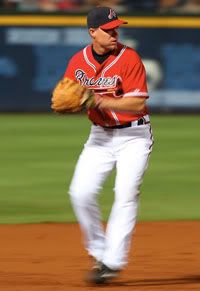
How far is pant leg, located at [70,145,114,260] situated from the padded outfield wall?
477 inches

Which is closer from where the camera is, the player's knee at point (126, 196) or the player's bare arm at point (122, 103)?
the player's bare arm at point (122, 103)

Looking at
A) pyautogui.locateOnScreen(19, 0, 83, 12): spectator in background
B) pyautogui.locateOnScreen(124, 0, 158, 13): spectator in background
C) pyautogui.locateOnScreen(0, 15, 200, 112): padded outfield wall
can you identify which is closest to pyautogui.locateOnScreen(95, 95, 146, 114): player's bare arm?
pyautogui.locateOnScreen(0, 15, 200, 112): padded outfield wall

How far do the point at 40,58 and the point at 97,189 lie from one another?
12.3m

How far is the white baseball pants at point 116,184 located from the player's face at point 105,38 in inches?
21.9

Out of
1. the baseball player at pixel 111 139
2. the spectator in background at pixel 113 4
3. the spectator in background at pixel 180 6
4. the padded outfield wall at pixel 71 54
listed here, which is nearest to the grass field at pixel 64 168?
the padded outfield wall at pixel 71 54

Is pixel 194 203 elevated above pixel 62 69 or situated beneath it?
situated beneath

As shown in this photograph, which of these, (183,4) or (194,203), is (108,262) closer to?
(194,203)

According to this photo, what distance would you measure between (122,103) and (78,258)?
5.67 feet

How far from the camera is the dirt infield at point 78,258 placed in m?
6.84

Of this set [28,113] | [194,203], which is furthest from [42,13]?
[194,203]

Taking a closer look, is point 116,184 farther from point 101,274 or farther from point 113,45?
point 113,45

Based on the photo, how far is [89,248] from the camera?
6.95 metres

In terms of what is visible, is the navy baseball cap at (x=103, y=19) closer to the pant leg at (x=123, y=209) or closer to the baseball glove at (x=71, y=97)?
the baseball glove at (x=71, y=97)

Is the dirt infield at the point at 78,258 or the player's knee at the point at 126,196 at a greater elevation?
the player's knee at the point at 126,196
